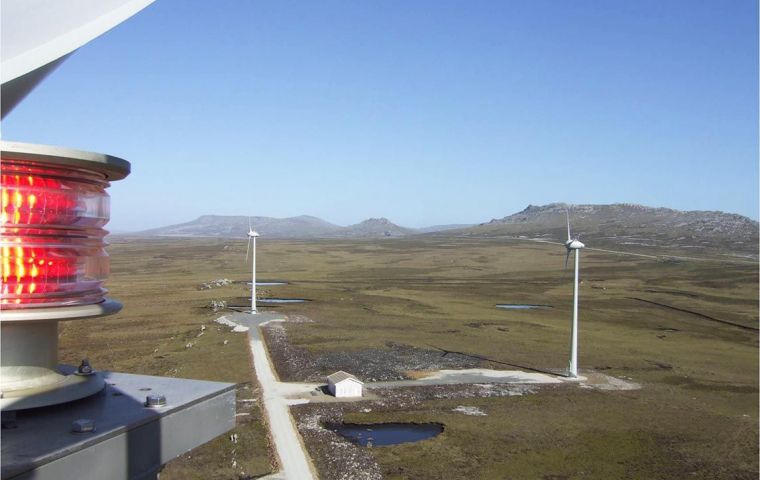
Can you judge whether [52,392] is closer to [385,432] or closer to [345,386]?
[385,432]

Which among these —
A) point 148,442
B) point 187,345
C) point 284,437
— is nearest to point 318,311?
point 187,345

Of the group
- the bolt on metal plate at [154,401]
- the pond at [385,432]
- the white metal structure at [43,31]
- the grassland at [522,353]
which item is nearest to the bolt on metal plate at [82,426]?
the bolt on metal plate at [154,401]

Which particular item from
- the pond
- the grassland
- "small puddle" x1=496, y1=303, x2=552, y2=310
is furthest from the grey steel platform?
"small puddle" x1=496, y1=303, x2=552, y2=310

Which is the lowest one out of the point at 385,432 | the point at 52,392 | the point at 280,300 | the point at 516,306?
the point at 516,306

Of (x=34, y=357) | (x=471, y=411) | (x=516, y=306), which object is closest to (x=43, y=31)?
(x=34, y=357)

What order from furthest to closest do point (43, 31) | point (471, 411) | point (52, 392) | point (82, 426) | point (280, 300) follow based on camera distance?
1. point (280, 300)
2. point (471, 411)
3. point (52, 392)
4. point (82, 426)
5. point (43, 31)

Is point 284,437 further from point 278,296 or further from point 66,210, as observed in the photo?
point 278,296

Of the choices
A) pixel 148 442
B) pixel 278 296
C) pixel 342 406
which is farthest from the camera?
pixel 278 296
